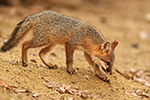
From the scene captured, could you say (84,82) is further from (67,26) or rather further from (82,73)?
(67,26)

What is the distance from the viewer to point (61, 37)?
23.7 ft

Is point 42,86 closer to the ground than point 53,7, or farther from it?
closer to the ground

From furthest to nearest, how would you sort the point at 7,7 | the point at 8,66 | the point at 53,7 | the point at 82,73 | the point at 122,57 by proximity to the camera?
the point at 53,7 < the point at 7,7 < the point at 122,57 < the point at 82,73 < the point at 8,66

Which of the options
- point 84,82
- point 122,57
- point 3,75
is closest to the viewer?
point 3,75

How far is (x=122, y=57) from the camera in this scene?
483 inches

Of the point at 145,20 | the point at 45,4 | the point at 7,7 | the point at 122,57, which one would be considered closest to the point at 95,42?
the point at 122,57

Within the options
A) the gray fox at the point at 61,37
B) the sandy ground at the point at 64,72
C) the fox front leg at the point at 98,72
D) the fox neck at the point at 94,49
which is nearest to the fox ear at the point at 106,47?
the gray fox at the point at 61,37

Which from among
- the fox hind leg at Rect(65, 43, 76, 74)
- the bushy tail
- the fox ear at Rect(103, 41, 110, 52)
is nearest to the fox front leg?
the fox ear at Rect(103, 41, 110, 52)

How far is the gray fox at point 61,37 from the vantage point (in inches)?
276

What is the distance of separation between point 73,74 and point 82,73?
14.5 inches

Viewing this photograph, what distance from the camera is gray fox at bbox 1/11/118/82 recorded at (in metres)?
7.01

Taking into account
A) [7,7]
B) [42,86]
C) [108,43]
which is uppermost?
[7,7]

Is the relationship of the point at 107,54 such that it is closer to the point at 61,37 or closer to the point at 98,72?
the point at 98,72

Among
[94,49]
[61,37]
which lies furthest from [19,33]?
[94,49]
